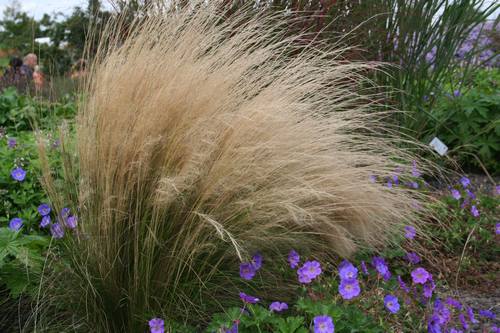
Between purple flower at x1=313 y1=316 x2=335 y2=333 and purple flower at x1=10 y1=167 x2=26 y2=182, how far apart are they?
1342 millimetres

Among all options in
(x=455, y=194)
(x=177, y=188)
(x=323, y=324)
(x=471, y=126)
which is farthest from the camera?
(x=471, y=126)

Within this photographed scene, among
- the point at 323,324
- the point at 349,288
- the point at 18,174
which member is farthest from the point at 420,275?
the point at 18,174

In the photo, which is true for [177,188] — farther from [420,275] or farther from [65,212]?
[420,275]

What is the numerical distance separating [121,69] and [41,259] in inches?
26.3

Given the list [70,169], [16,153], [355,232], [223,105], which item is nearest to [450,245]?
[355,232]

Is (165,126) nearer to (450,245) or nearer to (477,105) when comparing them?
(450,245)

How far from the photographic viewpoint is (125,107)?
175 cm

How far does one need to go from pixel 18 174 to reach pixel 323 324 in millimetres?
1387

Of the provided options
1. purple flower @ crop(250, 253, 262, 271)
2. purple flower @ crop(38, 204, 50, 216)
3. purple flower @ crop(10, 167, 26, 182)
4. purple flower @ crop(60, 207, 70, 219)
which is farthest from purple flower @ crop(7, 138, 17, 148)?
purple flower @ crop(250, 253, 262, 271)

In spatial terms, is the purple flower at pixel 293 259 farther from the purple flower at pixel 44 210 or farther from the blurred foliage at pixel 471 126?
the blurred foliage at pixel 471 126

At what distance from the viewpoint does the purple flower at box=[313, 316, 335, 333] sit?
1.46m

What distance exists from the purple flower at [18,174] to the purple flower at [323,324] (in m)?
1.34

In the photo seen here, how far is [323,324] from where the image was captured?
146 cm

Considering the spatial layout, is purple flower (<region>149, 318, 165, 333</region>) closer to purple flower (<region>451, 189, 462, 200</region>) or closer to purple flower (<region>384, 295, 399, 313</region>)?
purple flower (<region>384, 295, 399, 313</region>)
